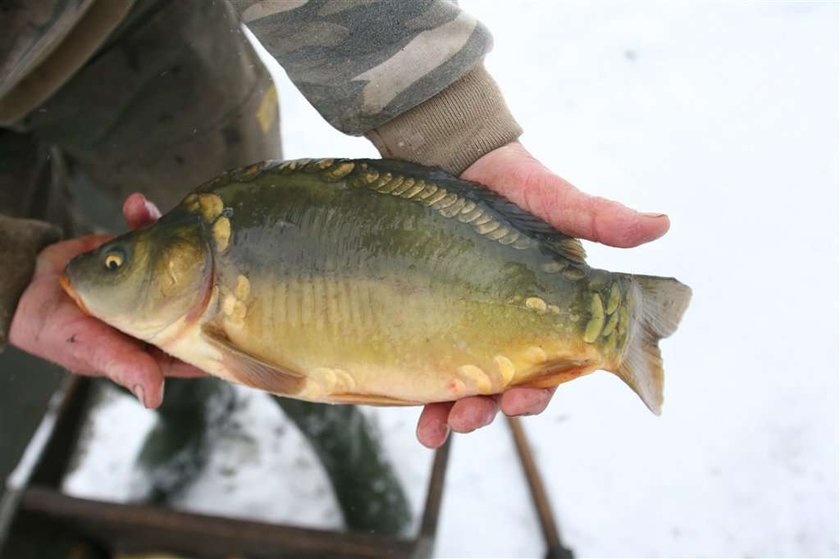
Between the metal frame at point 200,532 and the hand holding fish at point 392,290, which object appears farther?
the metal frame at point 200,532

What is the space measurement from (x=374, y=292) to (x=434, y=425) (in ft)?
0.97

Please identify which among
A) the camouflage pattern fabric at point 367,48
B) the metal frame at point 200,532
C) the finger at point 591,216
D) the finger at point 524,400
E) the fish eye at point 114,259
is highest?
the camouflage pattern fabric at point 367,48

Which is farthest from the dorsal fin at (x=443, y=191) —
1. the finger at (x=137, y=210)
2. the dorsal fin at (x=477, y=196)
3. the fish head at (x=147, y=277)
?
the finger at (x=137, y=210)

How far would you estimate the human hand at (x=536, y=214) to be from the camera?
4.22 feet

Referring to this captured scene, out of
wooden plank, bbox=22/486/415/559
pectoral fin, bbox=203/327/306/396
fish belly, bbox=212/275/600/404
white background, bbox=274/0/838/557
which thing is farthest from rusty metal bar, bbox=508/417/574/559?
pectoral fin, bbox=203/327/306/396

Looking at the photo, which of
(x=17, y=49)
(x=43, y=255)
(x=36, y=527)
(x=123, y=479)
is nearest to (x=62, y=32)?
(x=17, y=49)

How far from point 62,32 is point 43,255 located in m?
0.53

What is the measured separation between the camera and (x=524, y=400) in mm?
1275

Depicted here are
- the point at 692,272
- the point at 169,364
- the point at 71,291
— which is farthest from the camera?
the point at 692,272

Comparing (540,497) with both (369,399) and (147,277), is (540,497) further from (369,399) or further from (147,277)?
(147,277)

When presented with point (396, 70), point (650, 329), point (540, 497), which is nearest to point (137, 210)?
point (396, 70)

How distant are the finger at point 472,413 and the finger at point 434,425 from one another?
64mm

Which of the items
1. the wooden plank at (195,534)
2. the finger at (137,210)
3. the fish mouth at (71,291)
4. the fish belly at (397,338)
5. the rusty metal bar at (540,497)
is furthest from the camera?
the rusty metal bar at (540,497)

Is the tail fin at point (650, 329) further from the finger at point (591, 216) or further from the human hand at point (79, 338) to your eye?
the human hand at point (79, 338)
